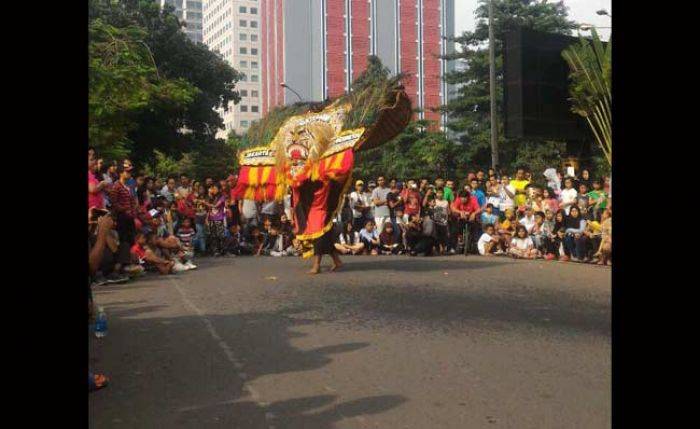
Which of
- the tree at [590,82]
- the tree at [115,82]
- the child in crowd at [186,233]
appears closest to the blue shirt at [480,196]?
the tree at [590,82]

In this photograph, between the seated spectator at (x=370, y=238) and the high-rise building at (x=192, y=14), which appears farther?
the high-rise building at (x=192, y=14)

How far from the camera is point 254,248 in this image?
15500 mm

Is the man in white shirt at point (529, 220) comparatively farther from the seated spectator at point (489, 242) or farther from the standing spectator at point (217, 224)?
the standing spectator at point (217, 224)

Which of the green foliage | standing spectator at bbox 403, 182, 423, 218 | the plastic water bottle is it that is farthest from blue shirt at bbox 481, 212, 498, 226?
the green foliage

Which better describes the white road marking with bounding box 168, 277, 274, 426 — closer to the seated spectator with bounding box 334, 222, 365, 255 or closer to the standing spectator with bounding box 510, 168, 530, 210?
the seated spectator with bounding box 334, 222, 365, 255

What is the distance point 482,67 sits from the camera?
31.5 metres

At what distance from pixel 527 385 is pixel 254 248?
11.4 metres

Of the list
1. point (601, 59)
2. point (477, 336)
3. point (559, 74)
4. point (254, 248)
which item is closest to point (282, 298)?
point (477, 336)

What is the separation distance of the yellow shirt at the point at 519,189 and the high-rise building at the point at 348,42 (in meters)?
73.2

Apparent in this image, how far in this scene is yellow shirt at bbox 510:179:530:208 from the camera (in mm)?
15117

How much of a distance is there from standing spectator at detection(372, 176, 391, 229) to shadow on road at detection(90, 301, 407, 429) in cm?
823

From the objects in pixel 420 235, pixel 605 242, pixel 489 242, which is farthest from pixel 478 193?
pixel 605 242

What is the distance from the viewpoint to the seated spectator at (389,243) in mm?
15195

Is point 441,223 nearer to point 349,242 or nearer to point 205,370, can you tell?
point 349,242
